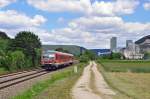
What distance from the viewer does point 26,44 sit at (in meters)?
105

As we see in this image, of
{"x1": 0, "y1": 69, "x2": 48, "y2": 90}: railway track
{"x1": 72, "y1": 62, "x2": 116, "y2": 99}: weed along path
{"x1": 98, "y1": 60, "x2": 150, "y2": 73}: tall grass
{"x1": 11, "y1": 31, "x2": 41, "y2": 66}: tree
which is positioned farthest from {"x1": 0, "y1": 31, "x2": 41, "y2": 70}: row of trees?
{"x1": 72, "y1": 62, "x2": 116, "y2": 99}: weed along path

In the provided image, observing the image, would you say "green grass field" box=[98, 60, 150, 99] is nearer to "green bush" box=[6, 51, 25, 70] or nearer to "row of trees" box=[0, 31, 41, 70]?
"green bush" box=[6, 51, 25, 70]

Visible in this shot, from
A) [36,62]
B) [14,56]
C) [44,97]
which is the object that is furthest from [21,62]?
[44,97]

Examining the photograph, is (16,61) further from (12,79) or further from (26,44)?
(26,44)

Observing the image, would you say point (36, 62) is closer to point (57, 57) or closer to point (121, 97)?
point (57, 57)

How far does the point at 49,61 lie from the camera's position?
6706 centimetres

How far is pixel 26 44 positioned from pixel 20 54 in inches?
1338

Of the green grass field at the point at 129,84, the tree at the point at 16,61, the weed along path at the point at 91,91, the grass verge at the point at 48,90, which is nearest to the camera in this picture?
the weed along path at the point at 91,91

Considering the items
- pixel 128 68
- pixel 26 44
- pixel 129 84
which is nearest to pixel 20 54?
pixel 128 68

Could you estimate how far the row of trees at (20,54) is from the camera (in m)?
65.6

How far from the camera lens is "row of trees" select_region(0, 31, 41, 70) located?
215 ft

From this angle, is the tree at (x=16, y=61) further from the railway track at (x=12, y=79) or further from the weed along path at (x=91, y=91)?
the weed along path at (x=91, y=91)

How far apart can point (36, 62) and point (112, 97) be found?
65.4 meters

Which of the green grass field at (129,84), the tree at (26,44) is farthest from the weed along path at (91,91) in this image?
the tree at (26,44)
